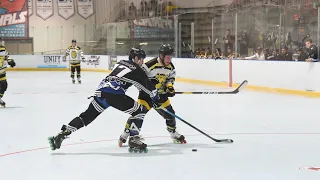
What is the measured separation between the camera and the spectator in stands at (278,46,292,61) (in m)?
11.2

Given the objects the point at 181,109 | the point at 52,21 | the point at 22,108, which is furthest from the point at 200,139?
the point at 52,21

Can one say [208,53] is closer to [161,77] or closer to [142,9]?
[142,9]

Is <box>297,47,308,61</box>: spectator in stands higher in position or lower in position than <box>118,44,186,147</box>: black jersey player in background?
higher

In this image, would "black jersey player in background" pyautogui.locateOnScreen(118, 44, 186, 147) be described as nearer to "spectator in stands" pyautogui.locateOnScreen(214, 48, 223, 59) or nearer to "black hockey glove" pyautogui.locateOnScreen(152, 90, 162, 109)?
"black hockey glove" pyautogui.locateOnScreen(152, 90, 162, 109)

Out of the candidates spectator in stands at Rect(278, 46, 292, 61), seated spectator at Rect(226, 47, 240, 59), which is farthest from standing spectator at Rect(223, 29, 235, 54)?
spectator in stands at Rect(278, 46, 292, 61)

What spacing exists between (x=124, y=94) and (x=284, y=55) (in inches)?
289

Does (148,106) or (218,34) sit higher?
(218,34)

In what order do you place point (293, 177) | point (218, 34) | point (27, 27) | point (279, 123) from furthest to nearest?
point (27, 27) → point (218, 34) → point (279, 123) → point (293, 177)

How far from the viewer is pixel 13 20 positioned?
72.2ft

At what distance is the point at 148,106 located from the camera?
15.8 ft

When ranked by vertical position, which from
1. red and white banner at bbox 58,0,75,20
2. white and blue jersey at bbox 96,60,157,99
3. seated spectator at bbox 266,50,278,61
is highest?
red and white banner at bbox 58,0,75,20

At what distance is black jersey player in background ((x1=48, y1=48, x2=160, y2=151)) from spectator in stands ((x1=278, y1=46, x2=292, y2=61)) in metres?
7.04

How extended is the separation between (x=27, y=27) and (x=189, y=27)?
9.68m

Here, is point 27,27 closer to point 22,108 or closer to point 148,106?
point 22,108
